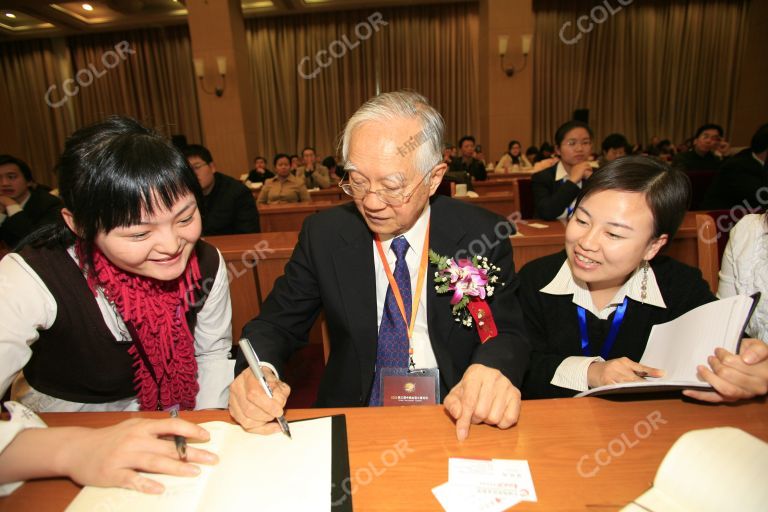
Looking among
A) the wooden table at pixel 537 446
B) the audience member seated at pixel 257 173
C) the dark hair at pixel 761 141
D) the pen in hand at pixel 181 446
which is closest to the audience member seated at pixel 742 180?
the dark hair at pixel 761 141

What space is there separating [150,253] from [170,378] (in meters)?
0.47

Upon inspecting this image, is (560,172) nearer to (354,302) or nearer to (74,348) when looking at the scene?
(354,302)

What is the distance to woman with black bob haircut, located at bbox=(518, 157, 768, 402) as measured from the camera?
1.29 meters

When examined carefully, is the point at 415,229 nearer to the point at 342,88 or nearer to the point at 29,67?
the point at 342,88

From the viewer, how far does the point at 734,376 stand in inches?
35.5

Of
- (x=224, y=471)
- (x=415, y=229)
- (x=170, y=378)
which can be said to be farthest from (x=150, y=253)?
(x=415, y=229)

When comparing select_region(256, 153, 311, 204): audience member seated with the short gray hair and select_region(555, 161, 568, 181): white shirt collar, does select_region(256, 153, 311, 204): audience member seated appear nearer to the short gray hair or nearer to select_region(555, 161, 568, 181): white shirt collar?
select_region(555, 161, 568, 181): white shirt collar

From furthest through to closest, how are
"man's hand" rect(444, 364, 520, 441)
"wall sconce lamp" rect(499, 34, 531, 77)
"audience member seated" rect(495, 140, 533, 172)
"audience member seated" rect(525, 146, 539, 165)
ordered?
"audience member seated" rect(525, 146, 539, 165)
"audience member seated" rect(495, 140, 533, 172)
"wall sconce lamp" rect(499, 34, 531, 77)
"man's hand" rect(444, 364, 520, 441)

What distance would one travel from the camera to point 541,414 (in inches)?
37.0

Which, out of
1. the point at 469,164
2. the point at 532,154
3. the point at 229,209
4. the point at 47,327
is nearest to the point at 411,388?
the point at 47,327

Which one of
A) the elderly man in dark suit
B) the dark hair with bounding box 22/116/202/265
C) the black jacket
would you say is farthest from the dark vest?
the black jacket

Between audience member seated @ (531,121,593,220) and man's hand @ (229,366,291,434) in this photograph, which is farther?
audience member seated @ (531,121,593,220)

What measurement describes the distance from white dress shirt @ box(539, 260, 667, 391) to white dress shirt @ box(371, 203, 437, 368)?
15.8 inches

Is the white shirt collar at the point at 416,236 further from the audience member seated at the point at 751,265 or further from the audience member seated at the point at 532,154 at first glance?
the audience member seated at the point at 532,154
